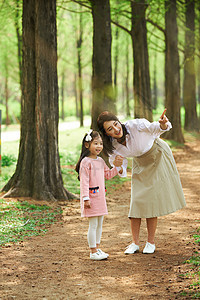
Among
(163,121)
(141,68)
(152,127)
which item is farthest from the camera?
(141,68)

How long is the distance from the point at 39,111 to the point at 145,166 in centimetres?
416

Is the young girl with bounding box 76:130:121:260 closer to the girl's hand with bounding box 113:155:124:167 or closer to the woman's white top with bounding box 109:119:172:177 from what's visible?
the girl's hand with bounding box 113:155:124:167

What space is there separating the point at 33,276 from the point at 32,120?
4948mm

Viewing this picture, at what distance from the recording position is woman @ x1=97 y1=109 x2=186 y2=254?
521 cm

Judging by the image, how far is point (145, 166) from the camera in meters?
5.42

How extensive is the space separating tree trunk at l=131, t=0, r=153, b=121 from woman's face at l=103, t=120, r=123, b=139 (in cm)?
1240

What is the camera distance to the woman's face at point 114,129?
5148 mm

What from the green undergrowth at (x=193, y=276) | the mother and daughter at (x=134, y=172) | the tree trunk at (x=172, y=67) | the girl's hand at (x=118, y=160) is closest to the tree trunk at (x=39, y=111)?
the mother and daughter at (x=134, y=172)

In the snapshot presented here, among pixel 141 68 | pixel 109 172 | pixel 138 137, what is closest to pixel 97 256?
pixel 109 172

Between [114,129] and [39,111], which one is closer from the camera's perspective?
[114,129]

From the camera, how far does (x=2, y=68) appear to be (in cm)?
3278

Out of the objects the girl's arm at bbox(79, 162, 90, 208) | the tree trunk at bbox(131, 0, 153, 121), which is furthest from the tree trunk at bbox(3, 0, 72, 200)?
the tree trunk at bbox(131, 0, 153, 121)

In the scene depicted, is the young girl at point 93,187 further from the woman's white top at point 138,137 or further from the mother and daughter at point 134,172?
the woman's white top at point 138,137

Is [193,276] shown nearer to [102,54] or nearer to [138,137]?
[138,137]
